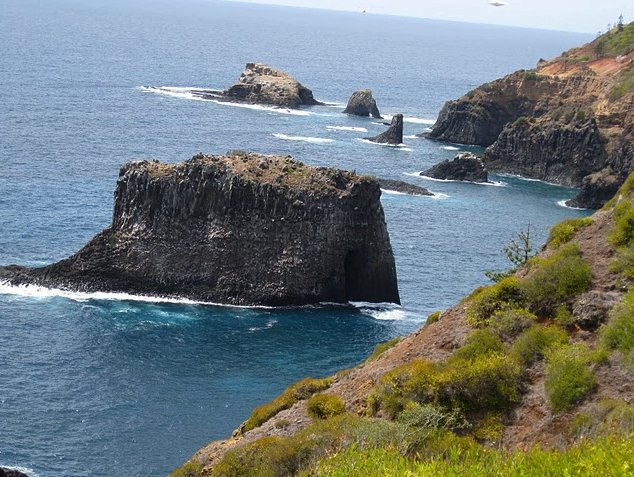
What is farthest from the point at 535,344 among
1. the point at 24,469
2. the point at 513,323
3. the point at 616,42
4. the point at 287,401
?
the point at 616,42

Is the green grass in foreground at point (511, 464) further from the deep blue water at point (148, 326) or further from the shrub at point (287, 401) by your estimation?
the deep blue water at point (148, 326)

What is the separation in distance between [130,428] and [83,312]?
72.6ft

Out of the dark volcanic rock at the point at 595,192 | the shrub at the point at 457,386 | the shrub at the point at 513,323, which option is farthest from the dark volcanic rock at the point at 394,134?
the shrub at the point at 457,386

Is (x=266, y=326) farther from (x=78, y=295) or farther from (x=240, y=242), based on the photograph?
(x=78, y=295)

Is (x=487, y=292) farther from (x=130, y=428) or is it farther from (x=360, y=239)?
(x=360, y=239)

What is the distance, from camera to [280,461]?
2684 cm

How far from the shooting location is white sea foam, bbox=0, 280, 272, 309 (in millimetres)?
77438

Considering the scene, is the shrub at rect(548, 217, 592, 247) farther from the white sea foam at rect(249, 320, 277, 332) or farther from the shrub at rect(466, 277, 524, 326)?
the white sea foam at rect(249, 320, 277, 332)

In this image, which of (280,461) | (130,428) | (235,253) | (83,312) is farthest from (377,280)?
(280,461)

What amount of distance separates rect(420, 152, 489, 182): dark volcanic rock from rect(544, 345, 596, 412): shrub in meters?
115

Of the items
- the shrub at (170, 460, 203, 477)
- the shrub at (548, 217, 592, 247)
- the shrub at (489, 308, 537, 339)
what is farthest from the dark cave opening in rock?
the shrub at (489, 308, 537, 339)

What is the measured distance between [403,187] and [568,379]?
334 feet

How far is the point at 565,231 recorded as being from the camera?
35031mm

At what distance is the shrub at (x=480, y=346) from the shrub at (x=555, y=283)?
6.61 ft
